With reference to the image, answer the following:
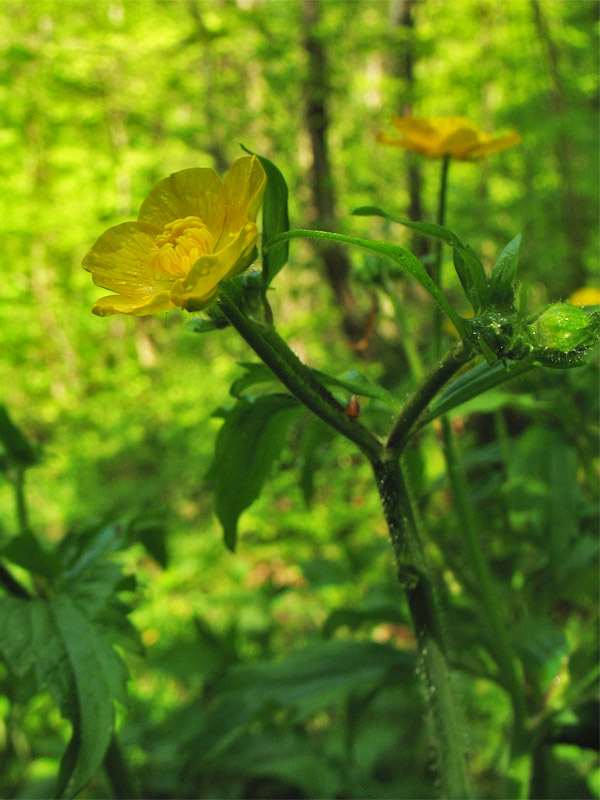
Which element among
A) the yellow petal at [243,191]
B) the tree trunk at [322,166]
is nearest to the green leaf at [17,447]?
the yellow petal at [243,191]

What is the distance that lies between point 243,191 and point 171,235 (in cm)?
10

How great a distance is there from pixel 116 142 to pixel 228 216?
5.70 meters

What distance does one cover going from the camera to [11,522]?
11.3 ft

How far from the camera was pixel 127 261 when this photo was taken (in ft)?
2.30

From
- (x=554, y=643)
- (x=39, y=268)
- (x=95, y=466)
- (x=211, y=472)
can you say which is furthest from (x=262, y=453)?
(x=39, y=268)

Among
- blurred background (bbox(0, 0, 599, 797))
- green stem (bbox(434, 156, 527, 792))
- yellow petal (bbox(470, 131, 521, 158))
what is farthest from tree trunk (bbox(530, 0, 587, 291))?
green stem (bbox(434, 156, 527, 792))

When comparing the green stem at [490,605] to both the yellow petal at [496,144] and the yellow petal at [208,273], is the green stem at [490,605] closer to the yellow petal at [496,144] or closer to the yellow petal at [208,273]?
the yellow petal at [496,144]

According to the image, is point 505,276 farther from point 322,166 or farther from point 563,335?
point 322,166

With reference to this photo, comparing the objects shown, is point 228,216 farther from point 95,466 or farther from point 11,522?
point 95,466

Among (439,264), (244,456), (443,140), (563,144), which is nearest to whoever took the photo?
(244,456)

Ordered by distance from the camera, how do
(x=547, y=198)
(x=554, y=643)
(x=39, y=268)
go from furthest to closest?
(x=39, y=268)
(x=547, y=198)
(x=554, y=643)

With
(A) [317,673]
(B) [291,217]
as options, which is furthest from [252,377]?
(B) [291,217]

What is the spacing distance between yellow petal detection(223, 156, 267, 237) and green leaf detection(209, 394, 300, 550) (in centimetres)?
22

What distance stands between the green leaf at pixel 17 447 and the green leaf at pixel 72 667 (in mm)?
260
